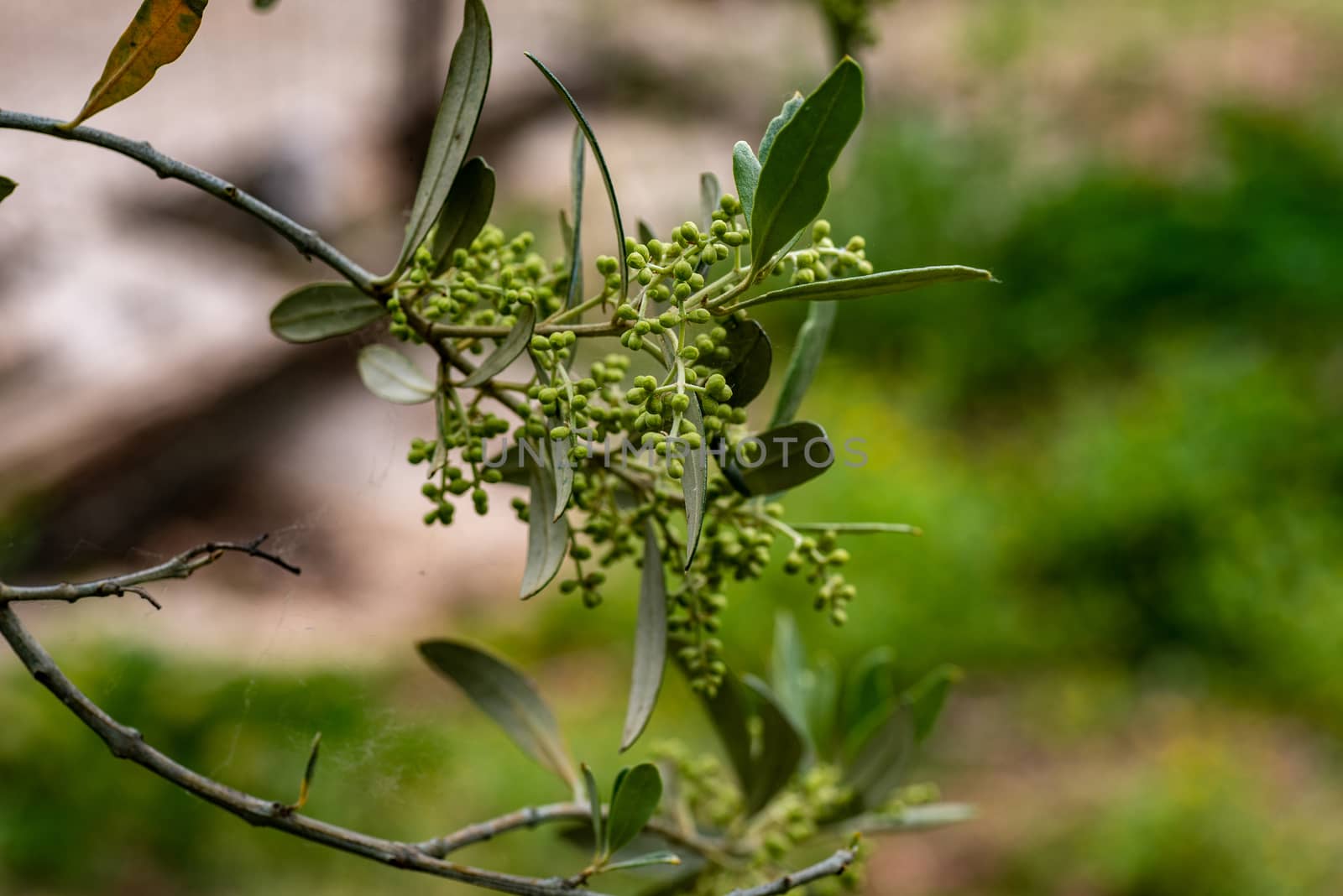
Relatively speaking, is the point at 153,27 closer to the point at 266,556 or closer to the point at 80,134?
the point at 80,134

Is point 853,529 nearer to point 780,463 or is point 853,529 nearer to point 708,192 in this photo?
point 780,463

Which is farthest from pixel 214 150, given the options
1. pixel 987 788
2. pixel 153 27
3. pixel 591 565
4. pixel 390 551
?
pixel 153 27

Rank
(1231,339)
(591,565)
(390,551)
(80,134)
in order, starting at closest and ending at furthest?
1. (80,134)
2. (591,565)
3. (390,551)
4. (1231,339)

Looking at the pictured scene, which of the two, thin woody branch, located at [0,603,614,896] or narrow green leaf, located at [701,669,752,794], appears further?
narrow green leaf, located at [701,669,752,794]

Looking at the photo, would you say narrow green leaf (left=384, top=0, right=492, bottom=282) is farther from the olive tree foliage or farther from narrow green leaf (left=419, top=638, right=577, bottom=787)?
narrow green leaf (left=419, top=638, right=577, bottom=787)

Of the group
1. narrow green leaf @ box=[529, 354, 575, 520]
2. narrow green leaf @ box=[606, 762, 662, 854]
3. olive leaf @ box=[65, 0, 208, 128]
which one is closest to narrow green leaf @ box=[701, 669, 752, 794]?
narrow green leaf @ box=[606, 762, 662, 854]

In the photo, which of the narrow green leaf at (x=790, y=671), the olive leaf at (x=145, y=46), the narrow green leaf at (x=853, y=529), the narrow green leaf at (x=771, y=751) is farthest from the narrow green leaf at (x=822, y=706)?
the olive leaf at (x=145, y=46)

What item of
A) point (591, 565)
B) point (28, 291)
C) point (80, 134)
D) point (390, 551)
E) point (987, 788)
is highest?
point (28, 291)
